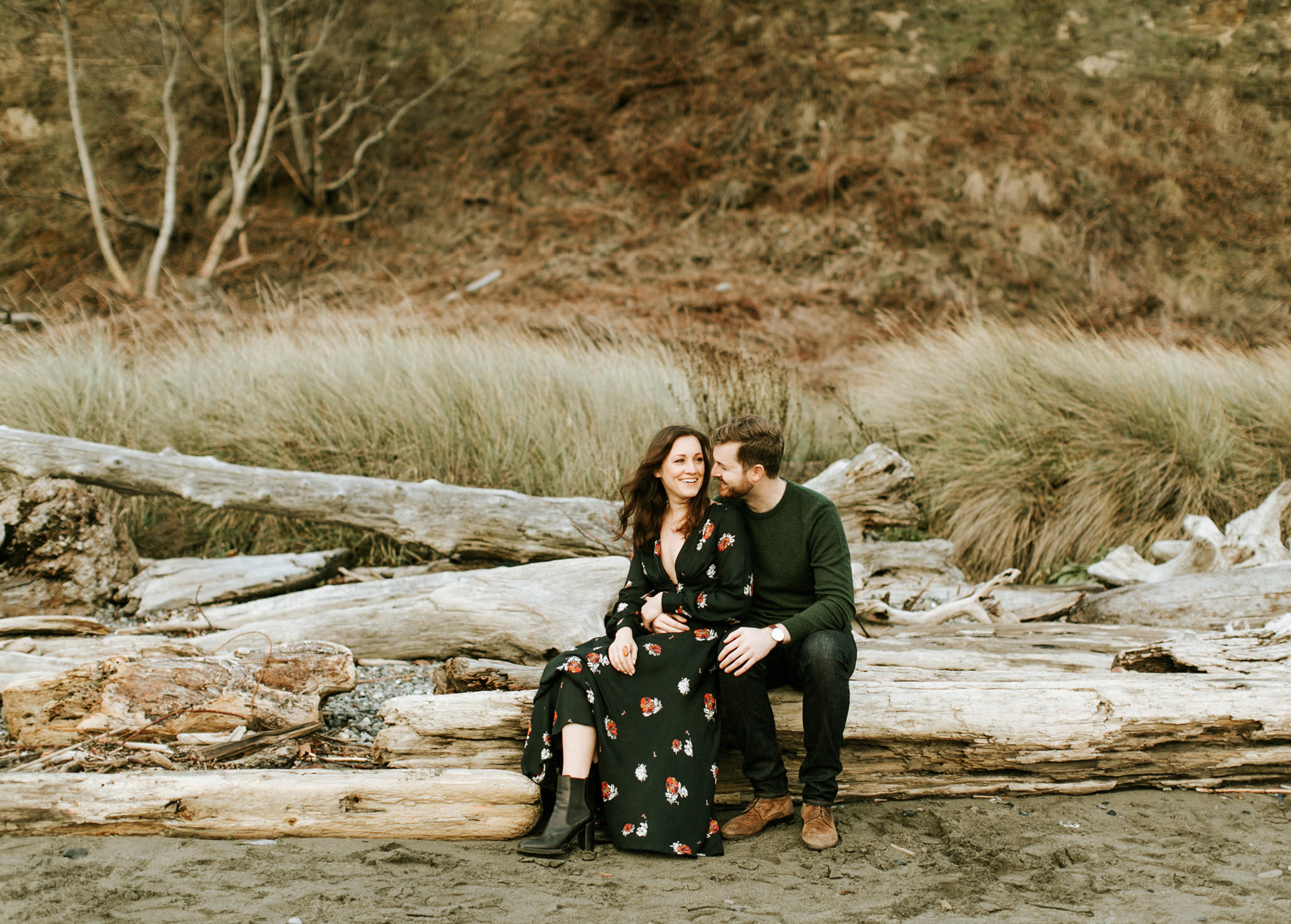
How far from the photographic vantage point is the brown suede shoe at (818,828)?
2.70 m

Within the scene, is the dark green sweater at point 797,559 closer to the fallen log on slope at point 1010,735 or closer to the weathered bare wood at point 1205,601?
the fallen log on slope at point 1010,735

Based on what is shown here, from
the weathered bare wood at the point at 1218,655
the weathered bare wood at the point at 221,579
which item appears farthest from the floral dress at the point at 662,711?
the weathered bare wood at the point at 221,579

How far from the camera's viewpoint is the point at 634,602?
306 centimetres

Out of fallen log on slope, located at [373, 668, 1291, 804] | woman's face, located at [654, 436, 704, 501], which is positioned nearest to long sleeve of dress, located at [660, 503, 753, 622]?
woman's face, located at [654, 436, 704, 501]

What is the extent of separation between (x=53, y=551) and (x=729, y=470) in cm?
351

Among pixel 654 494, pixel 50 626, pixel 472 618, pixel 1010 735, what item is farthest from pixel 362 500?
pixel 1010 735

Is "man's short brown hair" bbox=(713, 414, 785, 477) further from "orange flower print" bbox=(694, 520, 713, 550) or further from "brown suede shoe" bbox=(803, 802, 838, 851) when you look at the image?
"brown suede shoe" bbox=(803, 802, 838, 851)

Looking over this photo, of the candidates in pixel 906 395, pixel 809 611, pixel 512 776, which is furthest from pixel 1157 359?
pixel 512 776

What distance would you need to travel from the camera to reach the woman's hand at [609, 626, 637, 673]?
2.83m

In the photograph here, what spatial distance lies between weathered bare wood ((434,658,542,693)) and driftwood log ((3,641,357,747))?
19.1 inches

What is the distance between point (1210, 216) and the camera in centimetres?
1322

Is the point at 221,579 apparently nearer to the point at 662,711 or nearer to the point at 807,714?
the point at 662,711

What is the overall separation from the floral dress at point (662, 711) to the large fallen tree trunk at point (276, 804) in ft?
0.57

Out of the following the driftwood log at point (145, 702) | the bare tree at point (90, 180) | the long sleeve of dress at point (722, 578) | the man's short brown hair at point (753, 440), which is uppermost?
the bare tree at point (90, 180)
